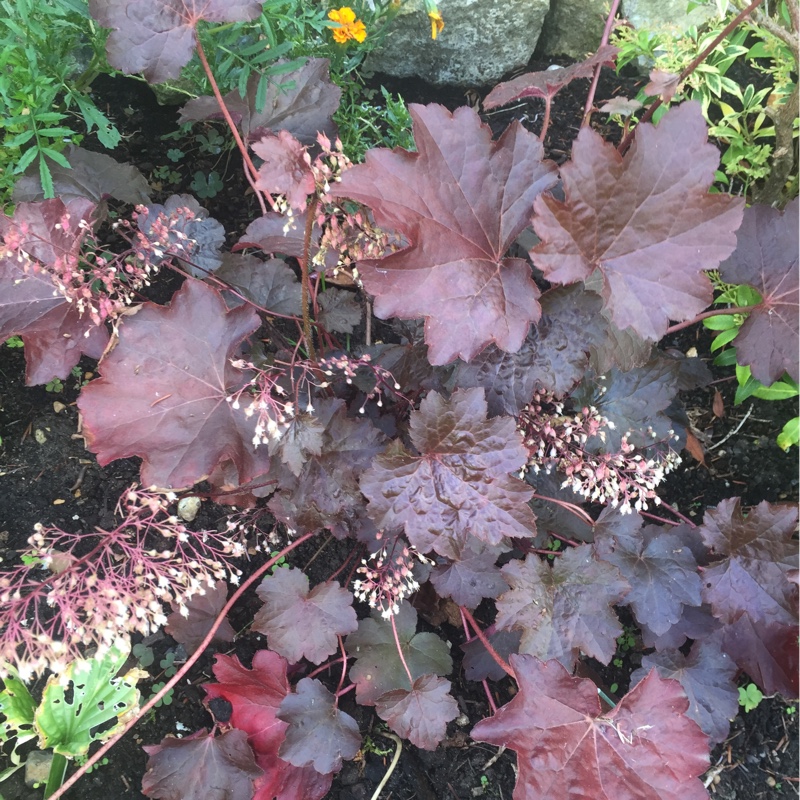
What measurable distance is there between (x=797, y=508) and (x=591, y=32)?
76.3 inches

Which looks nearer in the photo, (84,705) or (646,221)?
(646,221)

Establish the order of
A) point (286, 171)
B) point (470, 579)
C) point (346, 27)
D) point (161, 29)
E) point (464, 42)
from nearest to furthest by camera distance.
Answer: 1. point (286, 171)
2. point (161, 29)
3. point (470, 579)
4. point (346, 27)
5. point (464, 42)

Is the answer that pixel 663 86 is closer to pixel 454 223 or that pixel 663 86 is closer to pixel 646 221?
pixel 646 221

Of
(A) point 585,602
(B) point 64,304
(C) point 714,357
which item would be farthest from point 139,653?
(C) point 714,357

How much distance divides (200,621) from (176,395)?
66cm

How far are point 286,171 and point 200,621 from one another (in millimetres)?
1132

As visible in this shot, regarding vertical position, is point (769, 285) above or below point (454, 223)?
below

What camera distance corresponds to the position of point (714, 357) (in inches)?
83.7

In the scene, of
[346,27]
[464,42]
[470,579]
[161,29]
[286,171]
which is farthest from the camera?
[464,42]

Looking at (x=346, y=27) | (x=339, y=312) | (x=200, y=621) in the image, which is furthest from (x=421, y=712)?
(x=346, y=27)

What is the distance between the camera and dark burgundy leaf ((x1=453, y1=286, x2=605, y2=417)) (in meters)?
1.24

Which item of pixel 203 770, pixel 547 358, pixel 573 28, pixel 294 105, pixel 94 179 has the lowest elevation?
pixel 203 770

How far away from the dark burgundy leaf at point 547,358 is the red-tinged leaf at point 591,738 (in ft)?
1.71

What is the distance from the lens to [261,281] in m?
1.63
